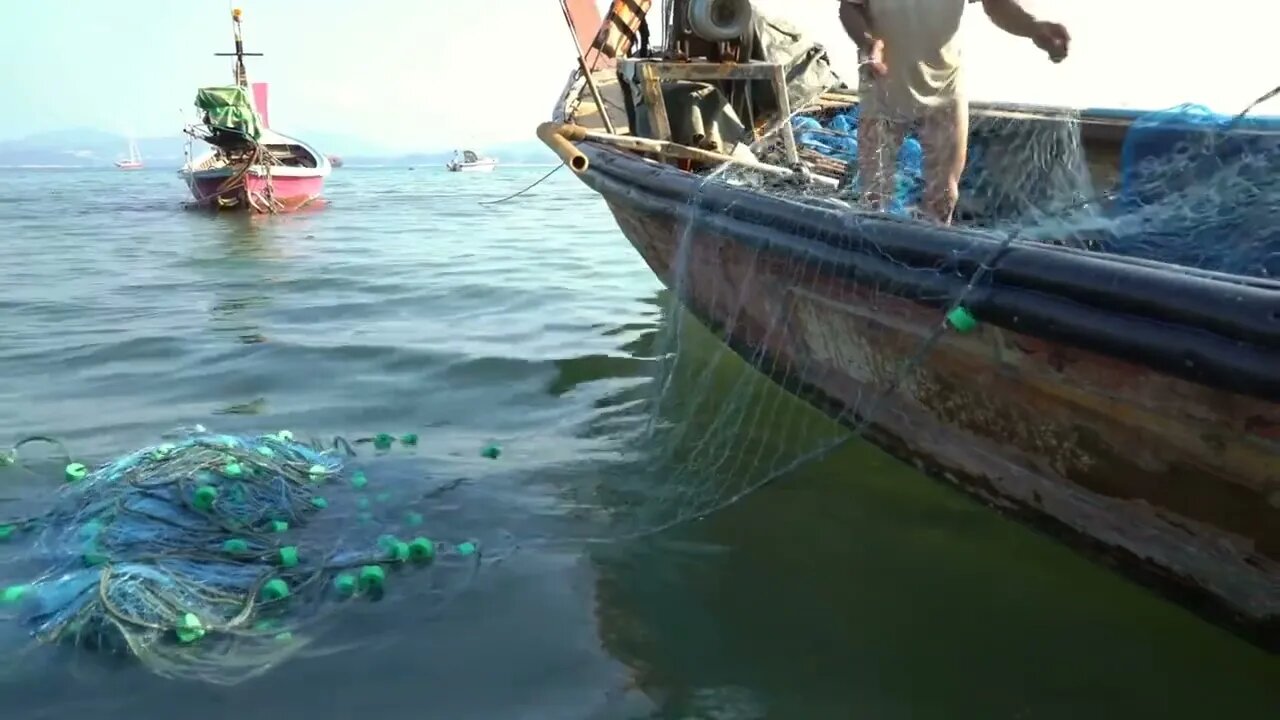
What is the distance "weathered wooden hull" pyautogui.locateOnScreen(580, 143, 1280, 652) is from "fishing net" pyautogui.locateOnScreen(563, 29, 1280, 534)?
0.02 m

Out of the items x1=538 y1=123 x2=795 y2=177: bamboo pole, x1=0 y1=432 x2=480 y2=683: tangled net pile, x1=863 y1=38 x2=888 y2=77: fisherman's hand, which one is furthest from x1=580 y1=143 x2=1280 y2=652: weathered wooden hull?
x1=538 y1=123 x2=795 y2=177: bamboo pole

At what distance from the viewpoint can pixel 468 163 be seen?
6072 cm

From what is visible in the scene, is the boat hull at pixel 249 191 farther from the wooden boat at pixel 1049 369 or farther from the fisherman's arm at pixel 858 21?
the fisherman's arm at pixel 858 21

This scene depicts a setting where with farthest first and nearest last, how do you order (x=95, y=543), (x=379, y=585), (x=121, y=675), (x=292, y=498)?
(x=292, y=498)
(x=95, y=543)
(x=379, y=585)
(x=121, y=675)

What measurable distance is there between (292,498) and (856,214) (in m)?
2.36

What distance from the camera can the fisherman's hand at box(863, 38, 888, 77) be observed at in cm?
344

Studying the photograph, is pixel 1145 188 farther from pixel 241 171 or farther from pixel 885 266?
pixel 241 171

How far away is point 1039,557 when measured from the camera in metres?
3.20

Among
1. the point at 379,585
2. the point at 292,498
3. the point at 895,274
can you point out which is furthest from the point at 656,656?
the point at 292,498

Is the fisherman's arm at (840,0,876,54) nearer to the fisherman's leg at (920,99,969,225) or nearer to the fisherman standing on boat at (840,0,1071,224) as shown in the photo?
the fisherman standing on boat at (840,0,1071,224)

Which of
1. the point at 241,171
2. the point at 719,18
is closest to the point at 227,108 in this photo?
the point at 241,171

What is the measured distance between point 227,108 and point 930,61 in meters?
23.4

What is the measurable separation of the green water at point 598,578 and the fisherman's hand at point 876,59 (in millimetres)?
1472

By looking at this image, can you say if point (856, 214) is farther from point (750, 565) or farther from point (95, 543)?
point (95, 543)
